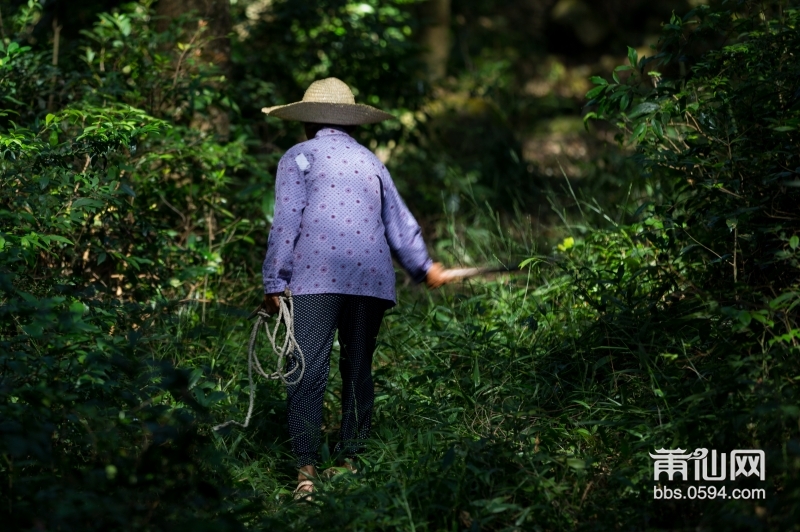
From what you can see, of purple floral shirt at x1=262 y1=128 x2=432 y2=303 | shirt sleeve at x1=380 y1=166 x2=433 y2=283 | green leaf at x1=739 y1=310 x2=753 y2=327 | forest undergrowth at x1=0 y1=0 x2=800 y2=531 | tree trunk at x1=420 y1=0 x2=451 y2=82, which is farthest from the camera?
tree trunk at x1=420 y1=0 x2=451 y2=82

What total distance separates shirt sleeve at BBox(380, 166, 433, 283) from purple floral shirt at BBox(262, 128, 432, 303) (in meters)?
0.05

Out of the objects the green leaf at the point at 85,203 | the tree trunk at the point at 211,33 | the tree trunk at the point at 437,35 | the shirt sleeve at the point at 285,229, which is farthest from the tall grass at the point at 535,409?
the tree trunk at the point at 437,35

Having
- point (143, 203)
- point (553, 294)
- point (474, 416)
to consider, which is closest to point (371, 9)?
point (143, 203)

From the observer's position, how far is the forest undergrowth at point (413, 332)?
11.3 feet

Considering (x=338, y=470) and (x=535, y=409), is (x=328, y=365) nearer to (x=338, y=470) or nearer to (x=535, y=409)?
(x=338, y=470)

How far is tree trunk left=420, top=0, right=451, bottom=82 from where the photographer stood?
13.6 m

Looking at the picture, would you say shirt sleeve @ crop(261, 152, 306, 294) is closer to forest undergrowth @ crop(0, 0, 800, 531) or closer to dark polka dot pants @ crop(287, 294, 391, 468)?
dark polka dot pants @ crop(287, 294, 391, 468)

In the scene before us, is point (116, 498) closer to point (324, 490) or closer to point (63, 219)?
point (324, 490)

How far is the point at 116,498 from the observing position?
3199 mm

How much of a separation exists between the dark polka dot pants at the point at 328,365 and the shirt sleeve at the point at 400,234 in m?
0.23

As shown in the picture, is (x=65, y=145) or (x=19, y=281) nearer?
(x=19, y=281)

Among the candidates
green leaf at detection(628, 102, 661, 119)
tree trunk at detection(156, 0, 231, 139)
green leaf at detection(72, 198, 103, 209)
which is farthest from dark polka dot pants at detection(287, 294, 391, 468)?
tree trunk at detection(156, 0, 231, 139)

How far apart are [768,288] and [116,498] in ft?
9.26

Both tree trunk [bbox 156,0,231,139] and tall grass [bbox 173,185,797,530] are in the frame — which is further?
tree trunk [bbox 156,0,231,139]
